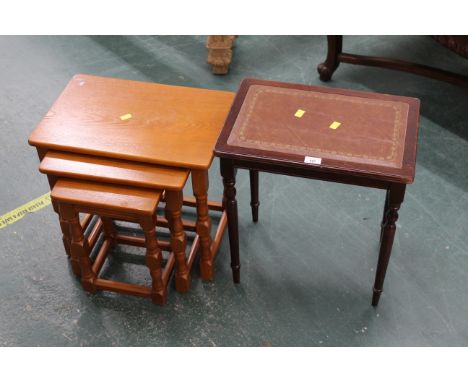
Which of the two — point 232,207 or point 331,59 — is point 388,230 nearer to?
point 232,207

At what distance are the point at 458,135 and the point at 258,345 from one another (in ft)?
5.74

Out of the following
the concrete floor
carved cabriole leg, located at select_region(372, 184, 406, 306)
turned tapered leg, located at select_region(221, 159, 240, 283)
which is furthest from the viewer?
the concrete floor

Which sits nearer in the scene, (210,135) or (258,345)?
(210,135)

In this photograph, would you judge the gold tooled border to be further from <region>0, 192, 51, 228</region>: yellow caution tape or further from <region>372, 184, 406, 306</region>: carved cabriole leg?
<region>0, 192, 51, 228</region>: yellow caution tape

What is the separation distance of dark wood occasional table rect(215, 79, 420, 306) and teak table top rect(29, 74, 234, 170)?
0.43 ft

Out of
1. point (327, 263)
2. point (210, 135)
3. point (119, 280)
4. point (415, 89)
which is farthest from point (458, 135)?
point (119, 280)

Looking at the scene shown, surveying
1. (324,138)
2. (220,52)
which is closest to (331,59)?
(220,52)

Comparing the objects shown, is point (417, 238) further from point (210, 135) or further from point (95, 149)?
point (95, 149)

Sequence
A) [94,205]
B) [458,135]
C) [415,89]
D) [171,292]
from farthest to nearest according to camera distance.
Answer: [415,89] < [458,135] < [171,292] < [94,205]

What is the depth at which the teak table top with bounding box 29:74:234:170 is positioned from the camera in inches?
85.7

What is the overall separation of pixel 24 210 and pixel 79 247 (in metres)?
0.71

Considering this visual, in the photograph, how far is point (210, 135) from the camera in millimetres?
2227

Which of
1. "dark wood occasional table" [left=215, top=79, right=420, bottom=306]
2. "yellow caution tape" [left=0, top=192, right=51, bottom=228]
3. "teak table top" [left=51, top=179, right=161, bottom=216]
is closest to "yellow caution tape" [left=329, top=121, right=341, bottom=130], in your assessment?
"dark wood occasional table" [left=215, top=79, right=420, bottom=306]

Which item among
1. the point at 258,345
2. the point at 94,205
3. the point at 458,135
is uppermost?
the point at 94,205
